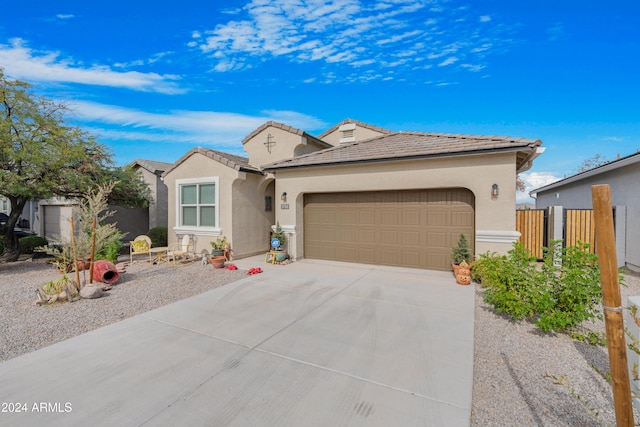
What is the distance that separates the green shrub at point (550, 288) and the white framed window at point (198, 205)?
29.6 ft

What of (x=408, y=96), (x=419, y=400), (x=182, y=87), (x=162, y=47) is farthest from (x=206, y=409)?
(x=408, y=96)

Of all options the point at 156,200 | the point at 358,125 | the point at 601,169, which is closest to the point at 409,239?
the point at 601,169

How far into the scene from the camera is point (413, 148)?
8.33 m

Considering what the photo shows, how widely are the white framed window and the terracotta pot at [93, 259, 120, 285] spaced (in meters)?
3.72

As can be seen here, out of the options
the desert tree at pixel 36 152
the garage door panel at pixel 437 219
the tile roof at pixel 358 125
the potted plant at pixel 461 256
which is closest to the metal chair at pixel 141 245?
the desert tree at pixel 36 152

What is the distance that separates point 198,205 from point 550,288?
1081 cm

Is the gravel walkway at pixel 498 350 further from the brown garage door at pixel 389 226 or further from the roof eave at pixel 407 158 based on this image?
the roof eave at pixel 407 158

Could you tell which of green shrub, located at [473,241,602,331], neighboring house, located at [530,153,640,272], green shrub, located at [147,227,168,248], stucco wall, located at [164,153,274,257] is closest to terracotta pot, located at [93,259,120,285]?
stucco wall, located at [164,153,274,257]

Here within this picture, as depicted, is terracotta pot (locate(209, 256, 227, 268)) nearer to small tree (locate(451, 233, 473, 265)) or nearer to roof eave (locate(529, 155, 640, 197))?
small tree (locate(451, 233, 473, 265))

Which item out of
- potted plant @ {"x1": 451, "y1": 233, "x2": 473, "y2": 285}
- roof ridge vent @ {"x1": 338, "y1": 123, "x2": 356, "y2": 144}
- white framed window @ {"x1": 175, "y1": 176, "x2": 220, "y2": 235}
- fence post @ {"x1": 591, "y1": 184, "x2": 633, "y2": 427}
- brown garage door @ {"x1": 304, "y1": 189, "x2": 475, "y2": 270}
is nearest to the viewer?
fence post @ {"x1": 591, "y1": 184, "x2": 633, "y2": 427}

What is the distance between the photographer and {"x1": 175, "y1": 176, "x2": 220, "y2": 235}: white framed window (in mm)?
10641

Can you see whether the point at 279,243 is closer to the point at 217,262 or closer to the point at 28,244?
the point at 217,262

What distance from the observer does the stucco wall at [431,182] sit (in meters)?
7.20

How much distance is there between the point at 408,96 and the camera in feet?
45.3
